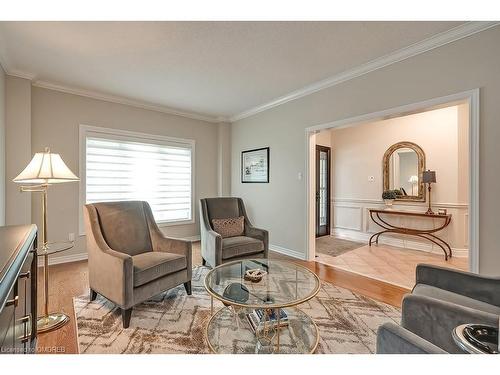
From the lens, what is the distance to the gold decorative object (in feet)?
6.38

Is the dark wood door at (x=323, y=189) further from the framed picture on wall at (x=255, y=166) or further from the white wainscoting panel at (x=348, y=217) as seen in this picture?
the framed picture on wall at (x=255, y=166)

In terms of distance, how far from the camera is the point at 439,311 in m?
1.19

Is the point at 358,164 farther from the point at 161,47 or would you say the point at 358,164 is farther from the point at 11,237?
A: the point at 11,237

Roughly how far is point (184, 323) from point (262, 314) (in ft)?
2.14

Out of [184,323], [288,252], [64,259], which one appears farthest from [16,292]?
[288,252]

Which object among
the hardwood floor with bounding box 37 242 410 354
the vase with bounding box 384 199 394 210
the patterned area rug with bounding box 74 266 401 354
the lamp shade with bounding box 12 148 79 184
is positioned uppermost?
the lamp shade with bounding box 12 148 79 184

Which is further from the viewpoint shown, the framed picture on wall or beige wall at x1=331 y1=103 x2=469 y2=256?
the framed picture on wall

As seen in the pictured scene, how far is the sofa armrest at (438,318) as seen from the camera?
1.12 m

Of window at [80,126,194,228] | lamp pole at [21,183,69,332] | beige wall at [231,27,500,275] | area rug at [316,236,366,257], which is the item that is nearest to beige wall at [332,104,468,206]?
area rug at [316,236,366,257]

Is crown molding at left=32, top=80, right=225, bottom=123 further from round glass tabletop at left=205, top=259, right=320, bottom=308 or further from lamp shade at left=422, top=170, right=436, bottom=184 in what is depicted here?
lamp shade at left=422, top=170, right=436, bottom=184

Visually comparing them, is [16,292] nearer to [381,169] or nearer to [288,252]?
[288,252]

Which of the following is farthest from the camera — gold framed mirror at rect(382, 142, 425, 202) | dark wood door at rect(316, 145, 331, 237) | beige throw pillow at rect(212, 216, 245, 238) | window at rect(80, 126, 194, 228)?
dark wood door at rect(316, 145, 331, 237)

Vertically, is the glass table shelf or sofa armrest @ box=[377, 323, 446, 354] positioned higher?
sofa armrest @ box=[377, 323, 446, 354]

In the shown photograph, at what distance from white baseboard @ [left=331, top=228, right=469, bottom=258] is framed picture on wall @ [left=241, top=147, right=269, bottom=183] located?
227 centimetres
